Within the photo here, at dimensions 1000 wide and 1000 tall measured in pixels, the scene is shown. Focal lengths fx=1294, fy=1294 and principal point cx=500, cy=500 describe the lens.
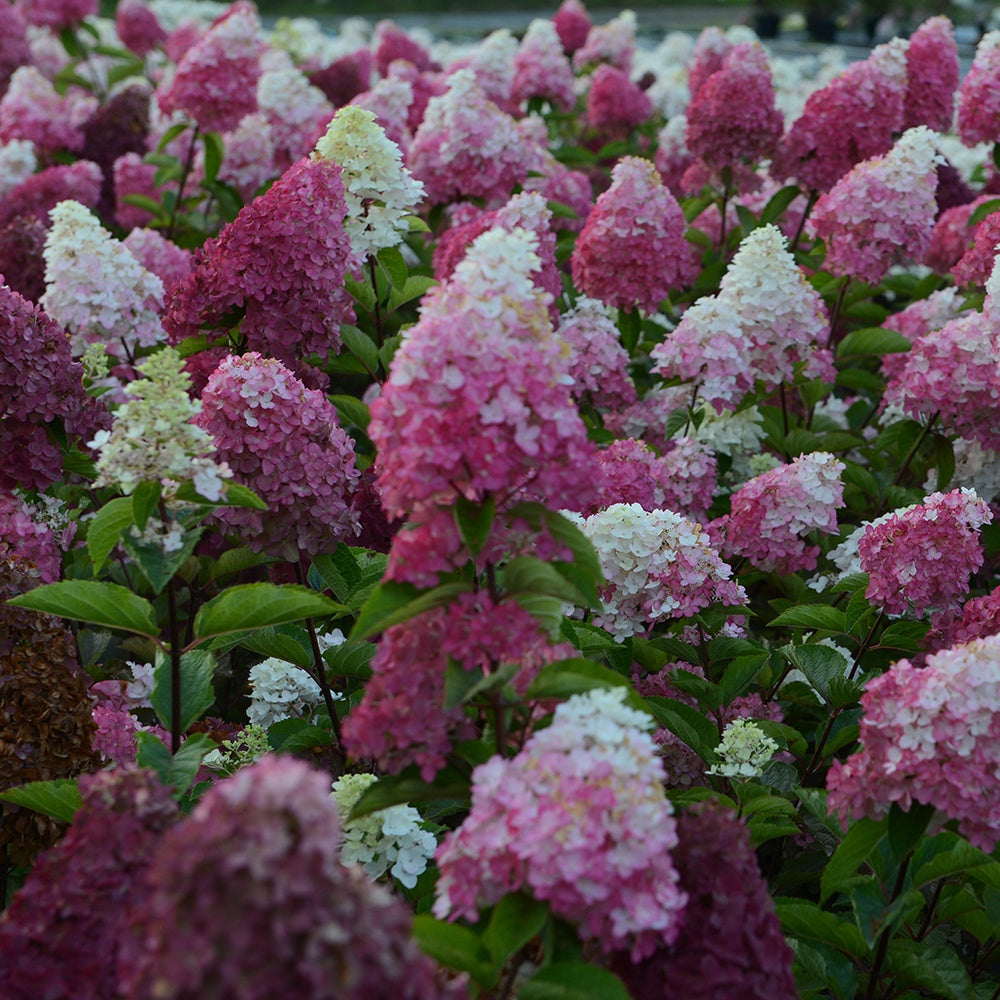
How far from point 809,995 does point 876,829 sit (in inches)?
18.6

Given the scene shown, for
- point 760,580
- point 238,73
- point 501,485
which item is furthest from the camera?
point 238,73

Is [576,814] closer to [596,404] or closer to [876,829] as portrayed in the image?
[876,829]

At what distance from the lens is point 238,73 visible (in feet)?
19.3

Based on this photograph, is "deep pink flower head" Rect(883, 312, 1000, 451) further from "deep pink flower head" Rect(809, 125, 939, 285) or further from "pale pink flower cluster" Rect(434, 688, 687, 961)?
"pale pink flower cluster" Rect(434, 688, 687, 961)

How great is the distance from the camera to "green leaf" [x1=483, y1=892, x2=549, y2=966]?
5.49ft

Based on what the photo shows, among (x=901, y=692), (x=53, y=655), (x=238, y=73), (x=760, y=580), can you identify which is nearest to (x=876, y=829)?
(x=901, y=692)

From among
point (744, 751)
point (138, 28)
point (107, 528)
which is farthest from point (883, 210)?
point (138, 28)

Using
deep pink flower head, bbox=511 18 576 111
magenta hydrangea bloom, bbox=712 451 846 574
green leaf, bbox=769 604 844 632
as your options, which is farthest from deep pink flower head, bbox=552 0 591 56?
green leaf, bbox=769 604 844 632

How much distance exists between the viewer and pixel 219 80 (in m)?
5.78

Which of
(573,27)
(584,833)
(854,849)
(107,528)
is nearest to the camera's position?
(584,833)

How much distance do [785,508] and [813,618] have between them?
397 millimetres

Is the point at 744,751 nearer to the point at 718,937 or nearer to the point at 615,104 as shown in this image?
the point at 718,937

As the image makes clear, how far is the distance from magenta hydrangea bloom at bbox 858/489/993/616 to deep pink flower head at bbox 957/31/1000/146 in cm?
251

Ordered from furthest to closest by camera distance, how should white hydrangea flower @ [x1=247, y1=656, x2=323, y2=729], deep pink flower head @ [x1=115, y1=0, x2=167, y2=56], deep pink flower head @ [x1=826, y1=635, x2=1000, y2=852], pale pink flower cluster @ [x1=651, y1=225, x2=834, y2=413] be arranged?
1. deep pink flower head @ [x1=115, y1=0, x2=167, y2=56]
2. pale pink flower cluster @ [x1=651, y1=225, x2=834, y2=413]
3. white hydrangea flower @ [x1=247, y1=656, x2=323, y2=729]
4. deep pink flower head @ [x1=826, y1=635, x2=1000, y2=852]
